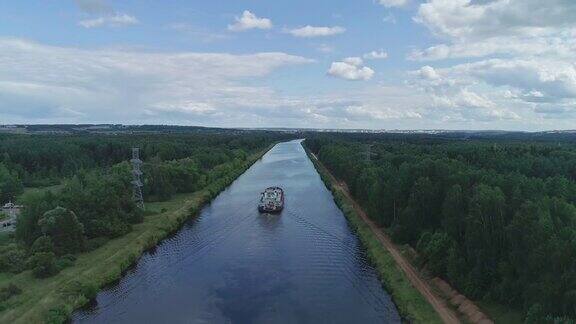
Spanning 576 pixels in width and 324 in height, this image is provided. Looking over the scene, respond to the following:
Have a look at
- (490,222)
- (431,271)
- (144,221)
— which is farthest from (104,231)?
(490,222)

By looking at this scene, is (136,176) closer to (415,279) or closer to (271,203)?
(271,203)

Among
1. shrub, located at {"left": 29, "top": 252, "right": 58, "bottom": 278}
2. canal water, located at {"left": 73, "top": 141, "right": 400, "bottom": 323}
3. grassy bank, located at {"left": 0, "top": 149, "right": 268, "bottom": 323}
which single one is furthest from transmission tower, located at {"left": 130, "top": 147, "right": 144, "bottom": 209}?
shrub, located at {"left": 29, "top": 252, "right": 58, "bottom": 278}

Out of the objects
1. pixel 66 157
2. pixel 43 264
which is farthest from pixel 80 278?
pixel 66 157

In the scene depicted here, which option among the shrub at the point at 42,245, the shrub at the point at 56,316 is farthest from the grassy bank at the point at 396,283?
the shrub at the point at 42,245

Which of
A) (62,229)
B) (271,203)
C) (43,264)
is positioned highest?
(62,229)

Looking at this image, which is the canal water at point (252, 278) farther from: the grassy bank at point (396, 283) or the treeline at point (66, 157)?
the treeline at point (66, 157)
